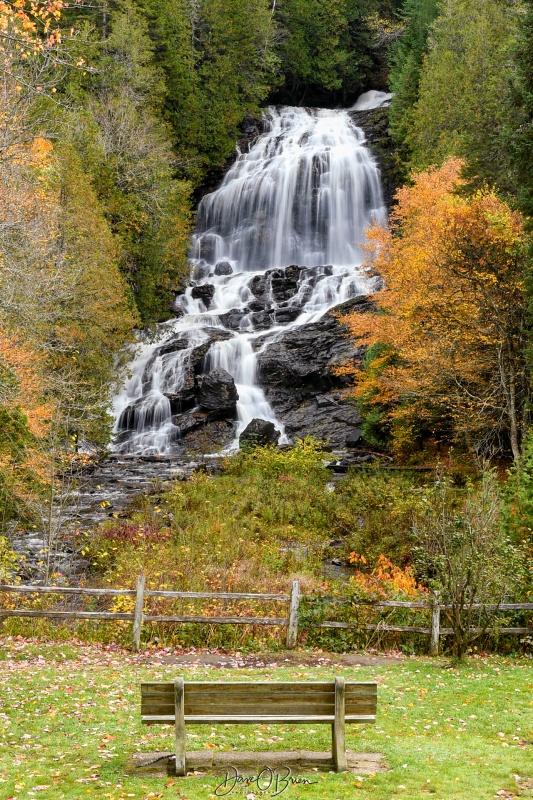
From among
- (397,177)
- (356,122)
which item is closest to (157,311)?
(397,177)

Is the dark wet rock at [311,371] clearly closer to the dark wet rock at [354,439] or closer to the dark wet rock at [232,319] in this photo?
the dark wet rock at [354,439]

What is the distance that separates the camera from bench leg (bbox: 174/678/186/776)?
18.8 ft

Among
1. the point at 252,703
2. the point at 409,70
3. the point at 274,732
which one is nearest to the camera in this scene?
the point at 252,703

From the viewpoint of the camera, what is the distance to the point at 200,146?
163 feet

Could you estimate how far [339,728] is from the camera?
5.82 m

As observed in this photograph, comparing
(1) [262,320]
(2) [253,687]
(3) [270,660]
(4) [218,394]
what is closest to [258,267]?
(1) [262,320]

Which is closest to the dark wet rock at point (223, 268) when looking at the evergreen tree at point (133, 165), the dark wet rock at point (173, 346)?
the evergreen tree at point (133, 165)

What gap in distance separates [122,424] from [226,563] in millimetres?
19407

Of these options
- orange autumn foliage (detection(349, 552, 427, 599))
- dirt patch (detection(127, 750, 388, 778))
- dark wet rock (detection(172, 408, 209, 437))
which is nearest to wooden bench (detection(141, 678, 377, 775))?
dirt patch (detection(127, 750, 388, 778))

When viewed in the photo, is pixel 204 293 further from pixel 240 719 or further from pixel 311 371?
pixel 240 719

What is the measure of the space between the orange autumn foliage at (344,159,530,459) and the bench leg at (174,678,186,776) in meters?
14.5

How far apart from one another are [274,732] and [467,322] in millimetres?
15861

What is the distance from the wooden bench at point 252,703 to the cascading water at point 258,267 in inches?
1014

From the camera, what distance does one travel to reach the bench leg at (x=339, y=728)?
19.0 feet
